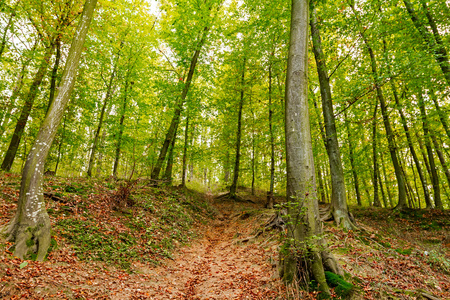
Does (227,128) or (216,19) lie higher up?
(216,19)

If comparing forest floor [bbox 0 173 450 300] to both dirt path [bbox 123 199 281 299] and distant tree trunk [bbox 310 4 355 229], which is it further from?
distant tree trunk [bbox 310 4 355 229]

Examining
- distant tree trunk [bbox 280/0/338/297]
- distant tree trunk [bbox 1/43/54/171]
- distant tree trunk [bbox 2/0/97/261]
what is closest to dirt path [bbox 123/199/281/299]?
distant tree trunk [bbox 280/0/338/297]

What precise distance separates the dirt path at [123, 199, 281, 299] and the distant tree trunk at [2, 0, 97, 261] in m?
1.99

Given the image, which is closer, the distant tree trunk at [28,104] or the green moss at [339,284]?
the green moss at [339,284]

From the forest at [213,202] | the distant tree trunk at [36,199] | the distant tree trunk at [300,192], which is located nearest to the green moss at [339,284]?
the forest at [213,202]

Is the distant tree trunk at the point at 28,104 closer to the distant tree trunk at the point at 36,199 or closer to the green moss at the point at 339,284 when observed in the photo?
the distant tree trunk at the point at 36,199

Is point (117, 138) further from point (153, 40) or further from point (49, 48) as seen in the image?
point (153, 40)

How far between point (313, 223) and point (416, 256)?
4.74 metres

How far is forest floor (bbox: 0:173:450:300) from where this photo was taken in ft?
12.8

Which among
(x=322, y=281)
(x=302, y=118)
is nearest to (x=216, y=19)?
(x=302, y=118)

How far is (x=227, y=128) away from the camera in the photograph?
53.4 ft

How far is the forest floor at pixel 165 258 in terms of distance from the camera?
3904 millimetres

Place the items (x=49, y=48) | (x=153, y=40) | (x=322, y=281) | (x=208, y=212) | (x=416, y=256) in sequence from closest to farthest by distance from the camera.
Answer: (x=322, y=281) → (x=416, y=256) → (x=49, y=48) → (x=208, y=212) → (x=153, y=40)

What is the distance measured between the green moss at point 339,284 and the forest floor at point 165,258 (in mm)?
234
